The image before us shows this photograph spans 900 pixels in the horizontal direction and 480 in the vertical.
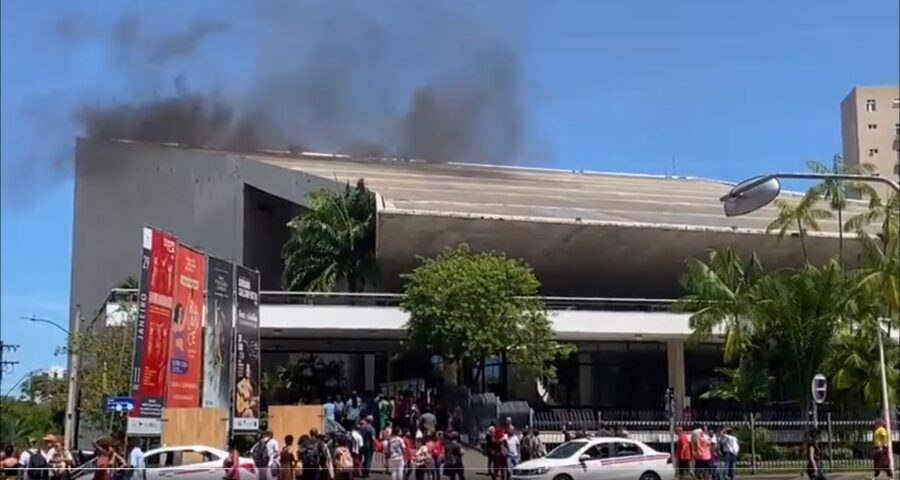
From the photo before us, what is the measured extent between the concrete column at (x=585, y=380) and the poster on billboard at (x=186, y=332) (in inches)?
834

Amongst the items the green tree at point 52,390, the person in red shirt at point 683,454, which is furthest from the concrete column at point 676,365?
A: the green tree at point 52,390

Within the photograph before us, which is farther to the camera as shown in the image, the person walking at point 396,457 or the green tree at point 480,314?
the green tree at point 480,314

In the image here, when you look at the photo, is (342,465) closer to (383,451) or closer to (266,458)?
(266,458)

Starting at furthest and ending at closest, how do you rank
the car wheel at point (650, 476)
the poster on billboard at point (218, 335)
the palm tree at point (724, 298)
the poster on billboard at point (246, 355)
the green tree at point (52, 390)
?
the green tree at point (52, 390)
the palm tree at point (724, 298)
the poster on billboard at point (246, 355)
the poster on billboard at point (218, 335)
the car wheel at point (650, 476)

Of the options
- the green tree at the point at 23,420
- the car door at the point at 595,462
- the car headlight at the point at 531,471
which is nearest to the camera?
the car headlight at the point at 531,471

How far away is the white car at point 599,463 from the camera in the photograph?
70.9 ft

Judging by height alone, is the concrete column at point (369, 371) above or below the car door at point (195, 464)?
above

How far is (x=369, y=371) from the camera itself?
4275 cm

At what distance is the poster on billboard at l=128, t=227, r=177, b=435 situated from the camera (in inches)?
807

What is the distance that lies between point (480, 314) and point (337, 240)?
7961mm

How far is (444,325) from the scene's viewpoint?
32.9 meters

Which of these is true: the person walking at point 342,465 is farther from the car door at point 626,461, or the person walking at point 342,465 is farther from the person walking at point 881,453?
A: the person walking at point 881,453

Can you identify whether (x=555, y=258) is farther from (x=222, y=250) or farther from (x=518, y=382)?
(x=222, y=250)

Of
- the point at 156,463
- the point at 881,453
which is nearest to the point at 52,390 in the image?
the point at 156,463
